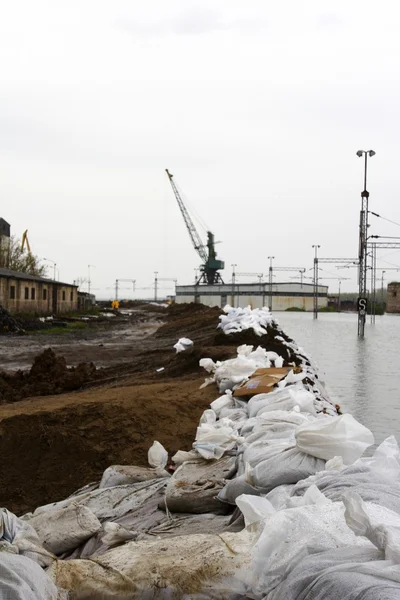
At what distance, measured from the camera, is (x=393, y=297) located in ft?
183

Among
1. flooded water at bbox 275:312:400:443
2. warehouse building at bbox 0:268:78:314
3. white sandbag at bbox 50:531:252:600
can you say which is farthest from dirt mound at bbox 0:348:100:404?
warehouse building at bbox 0:268:78:314

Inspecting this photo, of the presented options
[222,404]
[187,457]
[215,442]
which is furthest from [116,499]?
[222,404]

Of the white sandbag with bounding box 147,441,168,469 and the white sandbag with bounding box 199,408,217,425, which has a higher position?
the white sandbag with bounding box 199,408,217,425

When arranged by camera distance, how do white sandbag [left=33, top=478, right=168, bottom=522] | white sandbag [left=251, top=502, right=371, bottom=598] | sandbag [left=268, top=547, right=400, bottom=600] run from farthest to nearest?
white sandbag [left=33, top=478, right=168, bottom=522] → white sandbag [left=251, top=502, right=371, bottom=598] → sandbag [left=268, top=547, right=400, bottom=600]

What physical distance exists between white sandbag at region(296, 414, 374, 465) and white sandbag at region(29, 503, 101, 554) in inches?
53.3

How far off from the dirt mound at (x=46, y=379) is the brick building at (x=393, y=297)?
45.8 m

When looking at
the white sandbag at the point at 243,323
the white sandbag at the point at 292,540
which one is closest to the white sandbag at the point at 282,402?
the white sandbag at the point at 292,540

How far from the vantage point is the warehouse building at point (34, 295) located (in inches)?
1209

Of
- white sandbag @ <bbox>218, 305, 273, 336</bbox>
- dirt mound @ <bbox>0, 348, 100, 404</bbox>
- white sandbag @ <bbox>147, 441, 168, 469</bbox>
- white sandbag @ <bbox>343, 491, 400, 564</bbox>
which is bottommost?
dirt mound @ <bbox>0, 348, 100, 404</bbox>

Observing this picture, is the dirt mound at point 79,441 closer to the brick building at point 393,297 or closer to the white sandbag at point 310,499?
the white sandbag at point 310,499

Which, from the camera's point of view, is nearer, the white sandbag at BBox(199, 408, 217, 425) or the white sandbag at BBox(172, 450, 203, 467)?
the white sandbag at BBox(172, 450, 203, 467)

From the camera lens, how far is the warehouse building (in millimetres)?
30703

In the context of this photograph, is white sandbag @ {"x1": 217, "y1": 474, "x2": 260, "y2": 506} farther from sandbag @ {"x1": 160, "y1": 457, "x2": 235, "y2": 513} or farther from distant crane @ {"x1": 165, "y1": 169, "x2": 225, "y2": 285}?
distant crane @ {"x1": 165, "y1": 169, "x2": 225, "y2": 285}

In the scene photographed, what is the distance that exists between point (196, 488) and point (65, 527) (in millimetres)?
831
